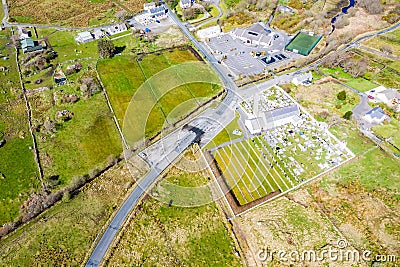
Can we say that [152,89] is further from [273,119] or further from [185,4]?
[185,4]

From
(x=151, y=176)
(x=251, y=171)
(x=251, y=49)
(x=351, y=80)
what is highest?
(x=251, y=49)

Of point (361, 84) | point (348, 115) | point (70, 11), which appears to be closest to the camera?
point (348, 115)

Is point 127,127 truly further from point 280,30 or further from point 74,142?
point 280,30

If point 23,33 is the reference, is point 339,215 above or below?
below

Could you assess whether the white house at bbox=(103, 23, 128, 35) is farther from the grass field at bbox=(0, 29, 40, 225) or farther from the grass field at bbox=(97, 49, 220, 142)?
the grass field at bbox=(0, 29, 40, 225)


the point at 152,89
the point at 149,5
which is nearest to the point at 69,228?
the point at 152,89

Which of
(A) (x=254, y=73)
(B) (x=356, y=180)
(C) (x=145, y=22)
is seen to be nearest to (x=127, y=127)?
(A) (x=254, y=73)

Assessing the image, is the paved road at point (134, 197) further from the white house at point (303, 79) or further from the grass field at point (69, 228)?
the white house at point (303, 79)

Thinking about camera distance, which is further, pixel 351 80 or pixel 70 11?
pixel 70 11
